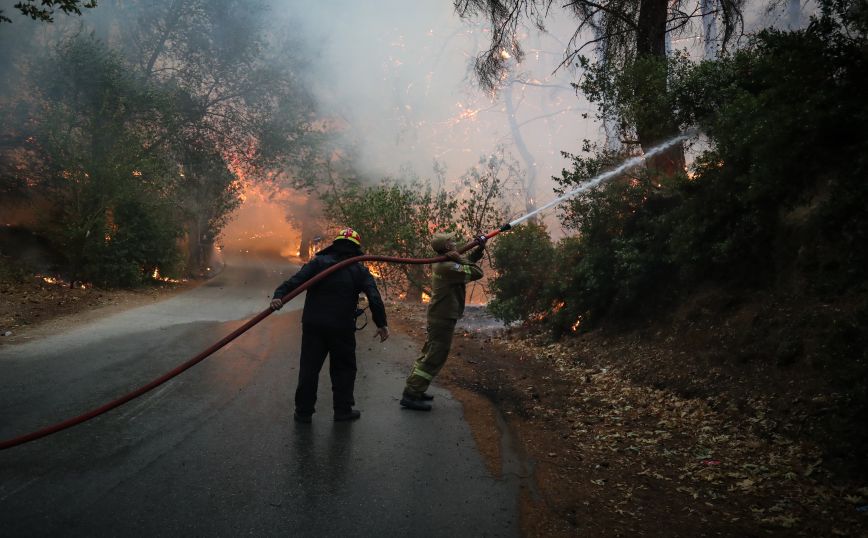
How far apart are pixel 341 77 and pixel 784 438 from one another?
2793 centimetres

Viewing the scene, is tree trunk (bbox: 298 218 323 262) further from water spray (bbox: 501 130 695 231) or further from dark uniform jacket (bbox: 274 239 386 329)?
dark uniform jacket (bbox: 274 239 386 329)

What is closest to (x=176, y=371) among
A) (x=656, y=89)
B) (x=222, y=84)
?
(x=656, y=89)

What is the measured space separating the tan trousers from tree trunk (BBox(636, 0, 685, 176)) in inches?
197

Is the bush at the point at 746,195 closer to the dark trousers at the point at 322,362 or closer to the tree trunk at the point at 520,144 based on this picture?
the dark trousers at the point at 322,362

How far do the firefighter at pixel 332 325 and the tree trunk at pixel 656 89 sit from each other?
226 inches

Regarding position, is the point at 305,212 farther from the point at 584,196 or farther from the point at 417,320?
the point at 584,196

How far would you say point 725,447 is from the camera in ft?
16.8

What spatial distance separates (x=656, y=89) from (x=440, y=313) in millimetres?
5212

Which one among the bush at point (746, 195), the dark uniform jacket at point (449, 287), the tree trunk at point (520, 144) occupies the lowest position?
the dark uniform jacket at point (449, 287)

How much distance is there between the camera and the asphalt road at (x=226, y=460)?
3.57 m

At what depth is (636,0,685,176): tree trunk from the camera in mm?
9180

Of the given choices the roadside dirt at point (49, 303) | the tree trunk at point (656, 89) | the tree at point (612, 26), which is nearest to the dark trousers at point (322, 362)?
the roadside dirt at point (49, 303)

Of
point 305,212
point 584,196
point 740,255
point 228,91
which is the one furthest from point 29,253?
point 305,212

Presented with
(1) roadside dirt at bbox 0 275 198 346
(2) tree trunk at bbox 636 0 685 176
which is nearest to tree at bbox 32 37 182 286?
(1) roadside dirt at bbox 0 275 198 346
